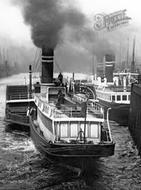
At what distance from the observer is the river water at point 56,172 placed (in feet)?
76.0

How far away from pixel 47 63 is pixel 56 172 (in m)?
15.5

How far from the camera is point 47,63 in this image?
37.3 m

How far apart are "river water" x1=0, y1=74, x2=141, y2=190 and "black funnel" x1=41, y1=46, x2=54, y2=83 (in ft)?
26.8

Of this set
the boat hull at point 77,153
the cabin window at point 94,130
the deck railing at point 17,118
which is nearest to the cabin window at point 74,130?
the cabin window at point 94,130

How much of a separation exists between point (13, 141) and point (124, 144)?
1278 centimetres

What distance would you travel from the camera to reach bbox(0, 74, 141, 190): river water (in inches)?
912

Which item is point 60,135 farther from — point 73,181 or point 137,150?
point 137,150

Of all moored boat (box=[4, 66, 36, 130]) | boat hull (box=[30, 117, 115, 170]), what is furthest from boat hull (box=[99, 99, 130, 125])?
boat hull (box=[30, 117, 115, 170])

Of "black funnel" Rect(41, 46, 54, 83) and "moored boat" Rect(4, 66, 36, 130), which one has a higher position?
"black funnel" Rect(41, 46, 54, 83)

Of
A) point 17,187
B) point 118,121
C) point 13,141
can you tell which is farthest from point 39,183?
point 118,121

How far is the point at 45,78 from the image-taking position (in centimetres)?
3797

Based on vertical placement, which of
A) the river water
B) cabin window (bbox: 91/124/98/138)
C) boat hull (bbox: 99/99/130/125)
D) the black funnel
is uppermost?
the black funnel

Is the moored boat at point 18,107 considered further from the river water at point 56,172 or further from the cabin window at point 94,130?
the cabin window at point 94,130

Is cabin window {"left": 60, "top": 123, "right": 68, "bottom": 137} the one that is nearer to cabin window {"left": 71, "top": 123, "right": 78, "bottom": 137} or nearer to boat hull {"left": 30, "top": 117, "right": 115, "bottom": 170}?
cabin window {"left": 71, "top": 123, "right": 78, "bottom": 137}
